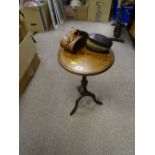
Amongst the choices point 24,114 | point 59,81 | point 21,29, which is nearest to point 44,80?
point 59,81

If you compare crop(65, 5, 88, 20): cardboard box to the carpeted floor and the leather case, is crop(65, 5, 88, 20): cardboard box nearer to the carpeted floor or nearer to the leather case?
the carpeted floor

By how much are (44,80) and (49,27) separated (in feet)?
4.61

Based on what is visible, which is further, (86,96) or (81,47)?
(86,96)

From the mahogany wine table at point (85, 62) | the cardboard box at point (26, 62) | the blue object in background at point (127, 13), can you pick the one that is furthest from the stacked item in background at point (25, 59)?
the blue object in background at point (127, 13)

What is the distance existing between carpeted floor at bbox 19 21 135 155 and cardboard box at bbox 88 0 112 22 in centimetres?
120

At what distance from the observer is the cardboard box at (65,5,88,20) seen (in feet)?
9.77

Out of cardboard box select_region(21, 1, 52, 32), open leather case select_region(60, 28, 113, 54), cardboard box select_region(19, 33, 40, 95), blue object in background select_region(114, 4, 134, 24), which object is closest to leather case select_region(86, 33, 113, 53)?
open leather case select_region(60, 28, 113, 54)

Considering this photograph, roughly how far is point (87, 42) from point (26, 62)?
0.95 meters

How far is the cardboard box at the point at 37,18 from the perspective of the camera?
2.57 m
